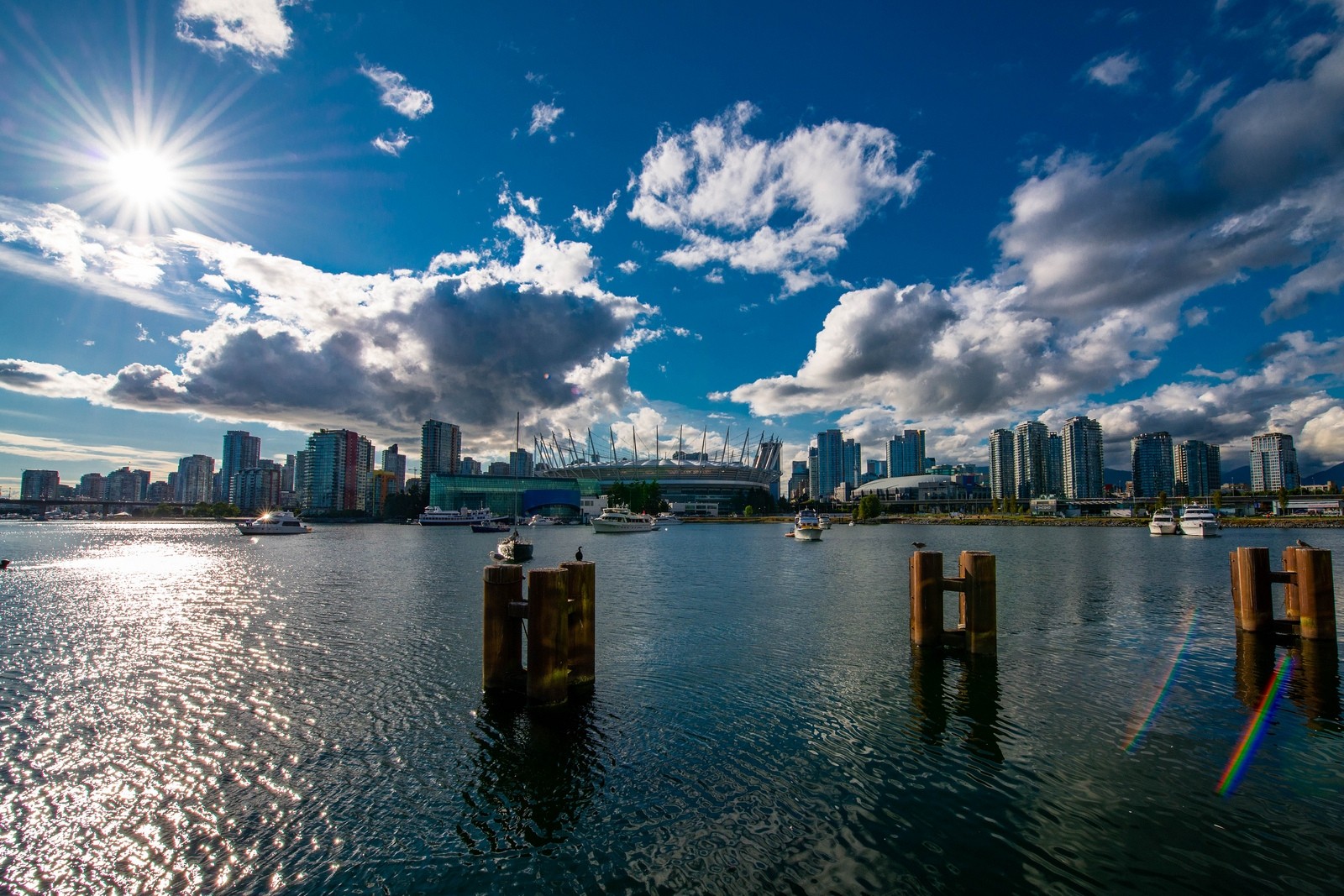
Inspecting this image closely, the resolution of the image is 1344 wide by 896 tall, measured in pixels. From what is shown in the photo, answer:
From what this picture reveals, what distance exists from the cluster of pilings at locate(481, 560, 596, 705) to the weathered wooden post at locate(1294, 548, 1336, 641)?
23442mm

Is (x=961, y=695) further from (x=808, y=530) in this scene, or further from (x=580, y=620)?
(x=808, y=530)

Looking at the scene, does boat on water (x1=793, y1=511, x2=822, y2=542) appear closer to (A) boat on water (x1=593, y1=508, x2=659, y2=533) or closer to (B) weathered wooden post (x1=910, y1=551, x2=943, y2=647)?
(A) boat on water (x1=593, y1=508, x2=659, y2=533)

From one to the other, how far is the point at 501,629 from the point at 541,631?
5.94ft

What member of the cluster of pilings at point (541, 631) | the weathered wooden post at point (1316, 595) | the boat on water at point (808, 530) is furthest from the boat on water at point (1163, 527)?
the cluster of pilings at point (541, 631)

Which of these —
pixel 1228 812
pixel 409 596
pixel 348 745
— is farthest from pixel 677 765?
pixel 409 596

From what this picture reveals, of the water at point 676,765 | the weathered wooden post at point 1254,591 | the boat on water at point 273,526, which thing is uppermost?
the weathered wooden post at point 1254,591

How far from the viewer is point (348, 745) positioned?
13.5m

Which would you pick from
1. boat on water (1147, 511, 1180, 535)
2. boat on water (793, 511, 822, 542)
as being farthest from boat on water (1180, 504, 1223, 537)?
boat on water (793, 511, 822, 542)

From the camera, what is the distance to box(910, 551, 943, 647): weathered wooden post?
19.8 m

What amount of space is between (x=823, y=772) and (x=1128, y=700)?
31.9 feet

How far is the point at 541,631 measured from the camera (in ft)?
48.0

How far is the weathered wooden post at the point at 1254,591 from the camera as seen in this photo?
22.1 meters

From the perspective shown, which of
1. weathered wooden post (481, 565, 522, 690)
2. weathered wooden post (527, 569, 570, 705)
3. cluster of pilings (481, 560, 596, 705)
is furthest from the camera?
weathered wooden post (481, 565, 522, 690)

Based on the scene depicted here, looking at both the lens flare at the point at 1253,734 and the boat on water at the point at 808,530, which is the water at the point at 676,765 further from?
the boat on water at the point at 808,530
